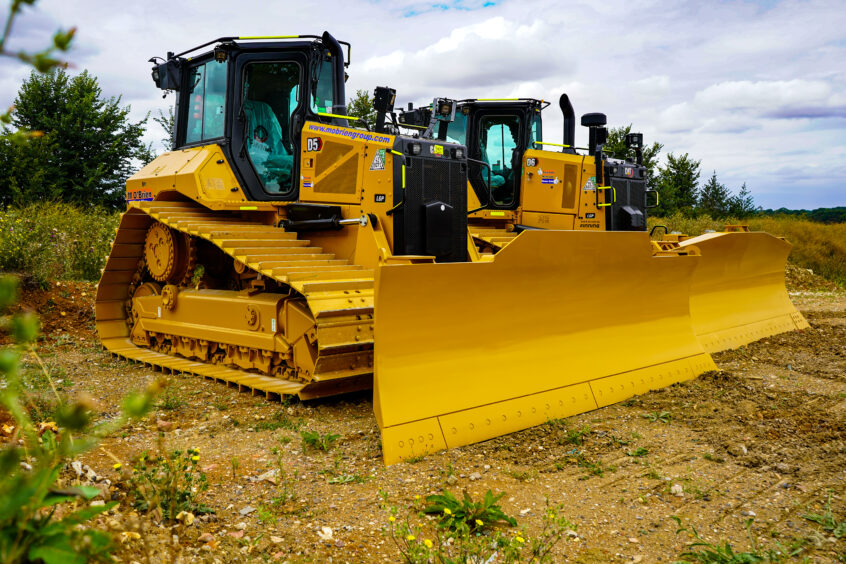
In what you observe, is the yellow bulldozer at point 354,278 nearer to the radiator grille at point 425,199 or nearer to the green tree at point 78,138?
the radiator grille at point 425,199

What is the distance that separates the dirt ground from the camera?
3010mm

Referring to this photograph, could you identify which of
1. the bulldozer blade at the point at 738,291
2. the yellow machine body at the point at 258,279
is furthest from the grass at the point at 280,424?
the bulldozer blade at the point at 738,291

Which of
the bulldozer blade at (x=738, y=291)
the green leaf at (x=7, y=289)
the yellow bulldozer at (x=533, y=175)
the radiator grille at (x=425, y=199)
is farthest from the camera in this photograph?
the yellow bulldozer at (x=533, y=175)

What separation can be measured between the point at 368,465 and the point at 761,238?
21.6 feet

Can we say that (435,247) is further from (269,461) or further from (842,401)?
(842,401)

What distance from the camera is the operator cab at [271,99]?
6.54m

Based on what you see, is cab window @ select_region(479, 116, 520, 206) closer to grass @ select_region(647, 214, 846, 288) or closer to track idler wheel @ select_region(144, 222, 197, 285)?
track idler wheel @ select_region(144, 222, 197, 285)

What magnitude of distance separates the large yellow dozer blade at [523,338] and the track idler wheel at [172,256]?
11.3ft

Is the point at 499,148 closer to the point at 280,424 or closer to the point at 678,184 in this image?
the point at 280,424

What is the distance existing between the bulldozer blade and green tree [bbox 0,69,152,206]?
2064cm

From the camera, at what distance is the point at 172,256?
6.92m

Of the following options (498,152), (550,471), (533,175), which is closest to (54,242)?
(498,152)

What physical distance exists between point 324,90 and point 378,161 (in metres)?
1.04

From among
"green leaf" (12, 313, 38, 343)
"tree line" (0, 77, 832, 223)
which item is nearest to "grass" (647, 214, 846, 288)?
"tree line" (0, 77, 832, 223)
